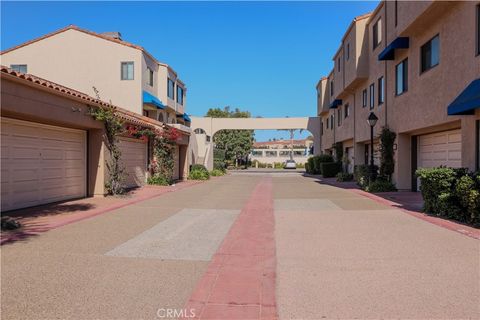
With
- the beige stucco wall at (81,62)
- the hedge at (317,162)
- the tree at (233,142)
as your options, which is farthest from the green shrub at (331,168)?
the tree at (233,142)

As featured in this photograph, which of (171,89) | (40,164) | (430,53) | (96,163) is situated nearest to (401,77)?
(430,53)

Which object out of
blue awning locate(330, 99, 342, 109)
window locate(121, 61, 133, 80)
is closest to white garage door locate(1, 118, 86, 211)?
window locate(121, 61, 133, 80)

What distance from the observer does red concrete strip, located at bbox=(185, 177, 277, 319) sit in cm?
405

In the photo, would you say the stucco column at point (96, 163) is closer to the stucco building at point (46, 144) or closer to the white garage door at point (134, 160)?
the stucco building at point (46, 144)

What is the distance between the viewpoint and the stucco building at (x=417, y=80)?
1067cm

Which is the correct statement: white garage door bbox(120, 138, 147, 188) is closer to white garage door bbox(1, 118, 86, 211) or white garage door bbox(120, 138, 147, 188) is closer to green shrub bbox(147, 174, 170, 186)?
green shrub bbox(147, 174, 170, 186)

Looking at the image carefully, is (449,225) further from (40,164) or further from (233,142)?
(233,142)

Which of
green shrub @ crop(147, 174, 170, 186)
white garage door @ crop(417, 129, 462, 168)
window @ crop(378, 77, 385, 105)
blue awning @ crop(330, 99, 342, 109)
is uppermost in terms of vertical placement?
blue awning @ crop(330, 99, 342, 109)

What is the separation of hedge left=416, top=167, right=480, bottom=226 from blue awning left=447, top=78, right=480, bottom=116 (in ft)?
5.24

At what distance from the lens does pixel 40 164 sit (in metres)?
11.3

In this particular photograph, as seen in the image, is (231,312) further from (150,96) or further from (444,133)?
(150,96)

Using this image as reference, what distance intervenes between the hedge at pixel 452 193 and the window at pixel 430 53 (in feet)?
16.1

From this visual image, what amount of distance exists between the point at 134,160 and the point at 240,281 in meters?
14.4

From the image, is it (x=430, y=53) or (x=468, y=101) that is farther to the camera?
(x=430, y=53)
